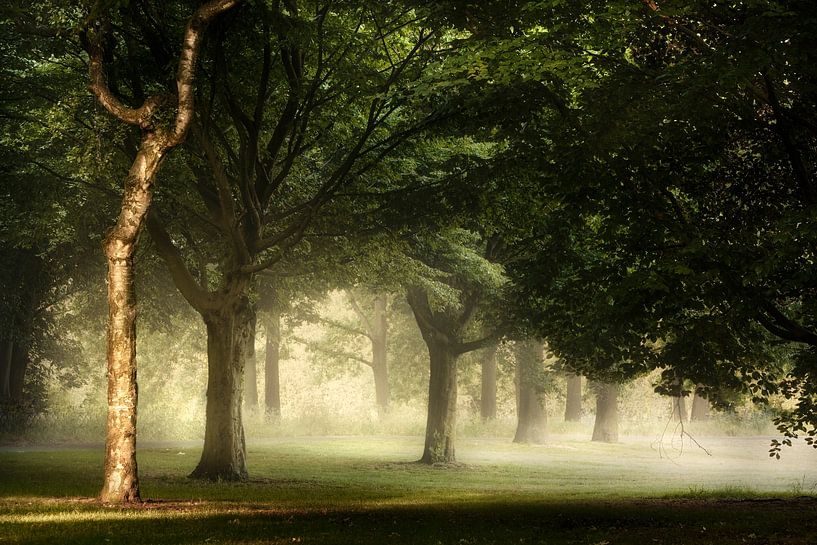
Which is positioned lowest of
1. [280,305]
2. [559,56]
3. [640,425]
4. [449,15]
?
[640,425]

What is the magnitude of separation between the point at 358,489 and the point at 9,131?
13.4 metres

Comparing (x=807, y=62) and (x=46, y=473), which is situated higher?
(x=807, y=62)

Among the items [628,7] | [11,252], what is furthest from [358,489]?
[11,252]

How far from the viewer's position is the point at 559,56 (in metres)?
14.4

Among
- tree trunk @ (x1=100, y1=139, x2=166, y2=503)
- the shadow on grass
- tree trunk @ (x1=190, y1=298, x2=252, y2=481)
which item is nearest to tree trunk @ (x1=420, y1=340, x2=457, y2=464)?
tree trunk @ (x1=190, y1=298, x2=252, y2=481)

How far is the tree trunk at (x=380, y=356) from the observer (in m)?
56.9

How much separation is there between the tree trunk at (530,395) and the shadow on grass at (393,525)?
28053 millimetres

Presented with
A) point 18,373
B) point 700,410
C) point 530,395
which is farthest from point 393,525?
point 700,410

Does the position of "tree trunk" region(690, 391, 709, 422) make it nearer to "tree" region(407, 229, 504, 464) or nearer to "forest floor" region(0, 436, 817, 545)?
"forest floor" region(0, 436, 817, 545)

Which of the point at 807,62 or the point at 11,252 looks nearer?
the point at 807,62

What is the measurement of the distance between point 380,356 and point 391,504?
139 feet

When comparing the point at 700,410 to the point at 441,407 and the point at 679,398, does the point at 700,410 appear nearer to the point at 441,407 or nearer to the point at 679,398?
the point at 441,407

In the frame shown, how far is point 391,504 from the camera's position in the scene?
15.7m

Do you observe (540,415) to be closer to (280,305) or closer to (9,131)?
(280,305)
